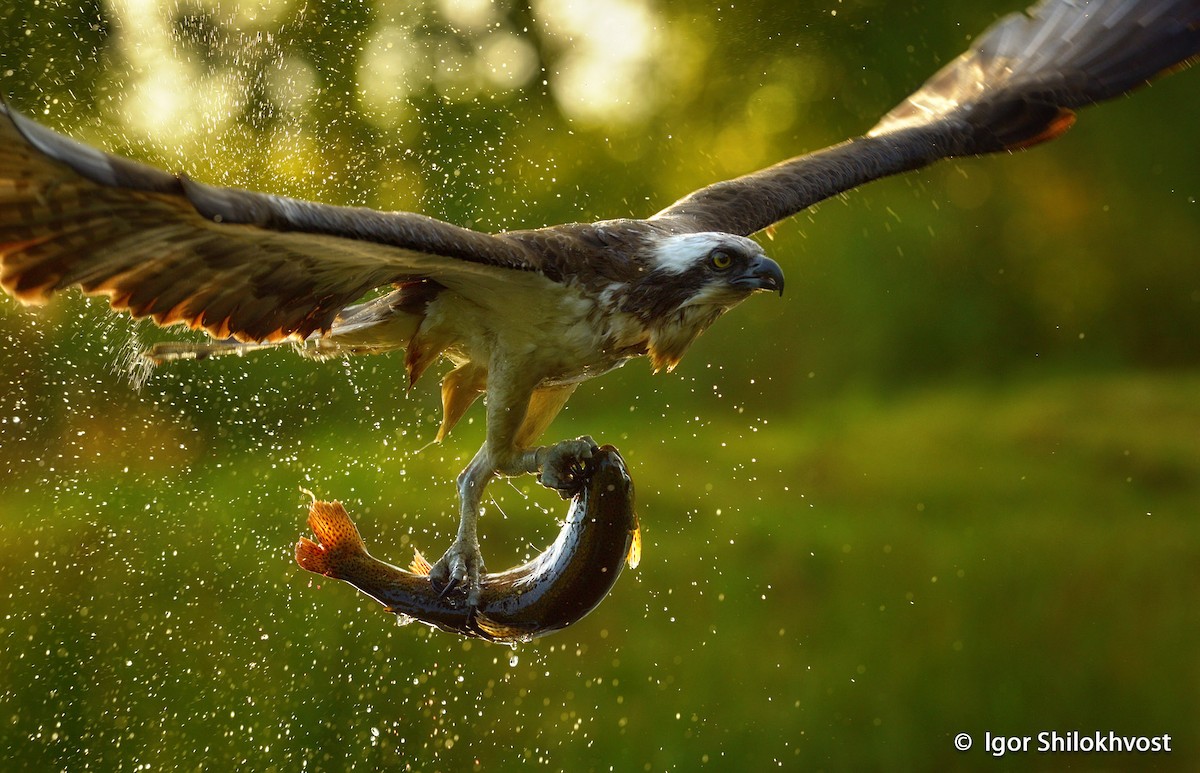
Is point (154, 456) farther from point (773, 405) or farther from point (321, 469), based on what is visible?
point (773, 405)

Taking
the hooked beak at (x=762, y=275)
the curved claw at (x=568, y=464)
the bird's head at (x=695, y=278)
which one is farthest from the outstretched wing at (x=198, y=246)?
the hooked beak at (x=762, y=275)

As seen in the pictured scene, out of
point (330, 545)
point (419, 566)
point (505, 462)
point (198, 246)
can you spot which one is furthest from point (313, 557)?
point (198, 246)

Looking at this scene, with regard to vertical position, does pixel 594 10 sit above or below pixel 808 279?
above

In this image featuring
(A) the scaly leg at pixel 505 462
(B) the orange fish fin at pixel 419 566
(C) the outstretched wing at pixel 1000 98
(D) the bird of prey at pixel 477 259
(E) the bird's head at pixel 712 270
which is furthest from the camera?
(C) the outstretched wing at pixel 1000 98

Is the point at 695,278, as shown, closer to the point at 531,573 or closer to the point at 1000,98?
the point at 531,573

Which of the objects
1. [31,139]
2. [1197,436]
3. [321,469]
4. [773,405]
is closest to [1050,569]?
[1197,436]

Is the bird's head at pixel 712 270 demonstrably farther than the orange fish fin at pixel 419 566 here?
No

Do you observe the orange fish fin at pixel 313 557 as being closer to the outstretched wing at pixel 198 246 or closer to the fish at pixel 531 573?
the fish at pixel 531 573
